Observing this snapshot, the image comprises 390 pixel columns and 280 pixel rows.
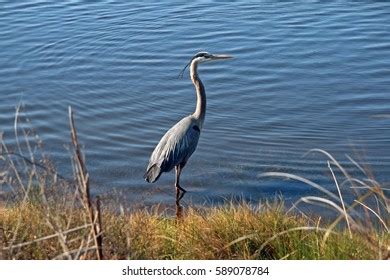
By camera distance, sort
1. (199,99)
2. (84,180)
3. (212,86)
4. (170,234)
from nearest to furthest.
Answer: (84,180) < (170,234) < (199,99) < (212,86)

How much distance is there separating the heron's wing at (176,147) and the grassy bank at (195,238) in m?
1.81

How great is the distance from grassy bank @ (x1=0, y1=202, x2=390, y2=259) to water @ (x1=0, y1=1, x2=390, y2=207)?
233cm

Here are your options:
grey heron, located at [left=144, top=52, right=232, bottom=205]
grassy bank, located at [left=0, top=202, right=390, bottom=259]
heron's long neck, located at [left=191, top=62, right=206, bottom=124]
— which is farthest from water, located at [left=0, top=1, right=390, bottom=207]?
grassy bank, located at [left=0, top=202, right=390, bottom=259]

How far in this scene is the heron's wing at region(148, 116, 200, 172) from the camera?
26.9 ft

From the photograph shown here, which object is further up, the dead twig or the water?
the dead twig

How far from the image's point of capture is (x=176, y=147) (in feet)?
27.1

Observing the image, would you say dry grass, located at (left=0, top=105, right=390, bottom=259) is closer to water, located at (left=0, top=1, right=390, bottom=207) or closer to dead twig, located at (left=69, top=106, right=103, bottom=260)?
dead twig, located at (left=69, top=106, right=103, bottom=260)

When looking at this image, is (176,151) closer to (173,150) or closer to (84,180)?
(173,150)

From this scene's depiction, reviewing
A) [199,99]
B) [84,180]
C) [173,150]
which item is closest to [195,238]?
[84,180]

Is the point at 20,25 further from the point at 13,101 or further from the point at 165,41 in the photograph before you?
the point at 13,101

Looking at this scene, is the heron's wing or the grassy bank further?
the heron's wing

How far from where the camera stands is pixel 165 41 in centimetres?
1380

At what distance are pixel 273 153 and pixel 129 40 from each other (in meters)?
5.69

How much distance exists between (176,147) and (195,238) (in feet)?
9.25
